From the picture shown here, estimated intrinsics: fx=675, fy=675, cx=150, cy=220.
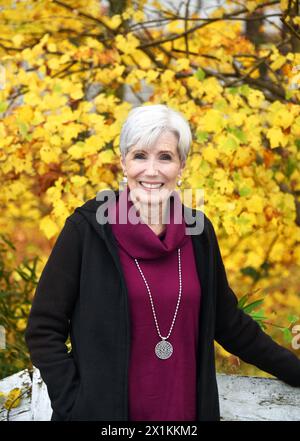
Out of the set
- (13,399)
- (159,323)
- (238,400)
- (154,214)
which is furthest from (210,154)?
(159,323)

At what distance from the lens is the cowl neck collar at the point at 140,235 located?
2.19 m

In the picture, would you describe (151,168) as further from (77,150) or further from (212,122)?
(77,150)

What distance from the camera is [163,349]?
2.17m

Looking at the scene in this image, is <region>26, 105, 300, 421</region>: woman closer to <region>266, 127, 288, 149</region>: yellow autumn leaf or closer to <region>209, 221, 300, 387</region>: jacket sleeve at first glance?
<region>209, 221, 300, 387</region>: jacket sleeve

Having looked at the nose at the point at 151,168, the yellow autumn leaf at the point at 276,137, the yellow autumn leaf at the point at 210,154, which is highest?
the yellow autumn leaf at the point at 276,137

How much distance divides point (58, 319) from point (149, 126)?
686 millimetres

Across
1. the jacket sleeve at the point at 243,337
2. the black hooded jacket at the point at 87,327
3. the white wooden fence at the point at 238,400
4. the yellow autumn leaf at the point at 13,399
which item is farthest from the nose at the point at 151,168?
the yellow autumn leaf at the point at 13,399

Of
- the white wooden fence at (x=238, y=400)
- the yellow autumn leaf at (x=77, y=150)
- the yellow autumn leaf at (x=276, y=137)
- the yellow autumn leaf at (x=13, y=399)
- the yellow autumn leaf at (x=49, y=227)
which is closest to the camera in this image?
the white wooden fence at (x=238, y=400)

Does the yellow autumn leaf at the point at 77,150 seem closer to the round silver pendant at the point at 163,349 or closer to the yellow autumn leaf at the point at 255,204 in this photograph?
the yellow autumn leaf at the point at 255,204
